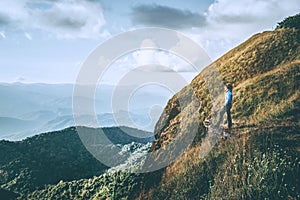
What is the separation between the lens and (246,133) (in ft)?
73.4

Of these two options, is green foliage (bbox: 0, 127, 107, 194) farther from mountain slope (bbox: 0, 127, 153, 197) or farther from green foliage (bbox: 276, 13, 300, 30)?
green foliage (bbox: 276, 13, 300, 30)

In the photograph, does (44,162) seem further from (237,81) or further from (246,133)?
→ (246,133)

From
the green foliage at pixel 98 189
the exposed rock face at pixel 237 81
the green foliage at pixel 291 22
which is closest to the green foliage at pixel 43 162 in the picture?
the green foliage at pixel 98 189

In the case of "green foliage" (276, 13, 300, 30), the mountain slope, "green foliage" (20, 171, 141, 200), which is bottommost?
"green foliage" (20, 171, 141, 200)

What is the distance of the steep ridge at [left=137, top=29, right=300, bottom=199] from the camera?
65.6 ft

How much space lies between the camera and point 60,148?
156 feet

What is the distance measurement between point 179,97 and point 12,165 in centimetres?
2387

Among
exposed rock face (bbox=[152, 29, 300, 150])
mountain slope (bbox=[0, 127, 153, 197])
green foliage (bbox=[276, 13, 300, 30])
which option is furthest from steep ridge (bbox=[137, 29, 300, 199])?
mountain slope (bbox=[0, 127, 153, 197])

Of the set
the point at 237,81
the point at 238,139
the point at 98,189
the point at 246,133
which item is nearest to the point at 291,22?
the point at 237,81

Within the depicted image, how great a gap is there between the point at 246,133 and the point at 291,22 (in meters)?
13.4

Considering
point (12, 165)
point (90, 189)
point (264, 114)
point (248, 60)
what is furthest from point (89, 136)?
point (264, 114)

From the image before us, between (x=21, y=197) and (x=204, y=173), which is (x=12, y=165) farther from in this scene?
(x=204, y=173)

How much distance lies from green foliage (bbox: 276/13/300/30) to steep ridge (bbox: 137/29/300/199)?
0.78 meters

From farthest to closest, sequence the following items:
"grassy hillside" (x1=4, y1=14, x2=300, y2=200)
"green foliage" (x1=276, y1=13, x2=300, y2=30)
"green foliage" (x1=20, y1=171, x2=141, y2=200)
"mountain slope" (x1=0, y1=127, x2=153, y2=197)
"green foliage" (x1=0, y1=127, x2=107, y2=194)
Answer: "green foliage" (x1=0, y1=127, x2=107, y2=194) < "mountain slope" (x1=0, y1=127, x2=153, y2=197) < "green foliage" (x1=276, y1=13, x2=300, y2=30) < "green foliage" (x1=20, y1=171, x2=141, y2=200) < "grassy hillside" (x1=4, y1=14, x2=300, y2=200)
